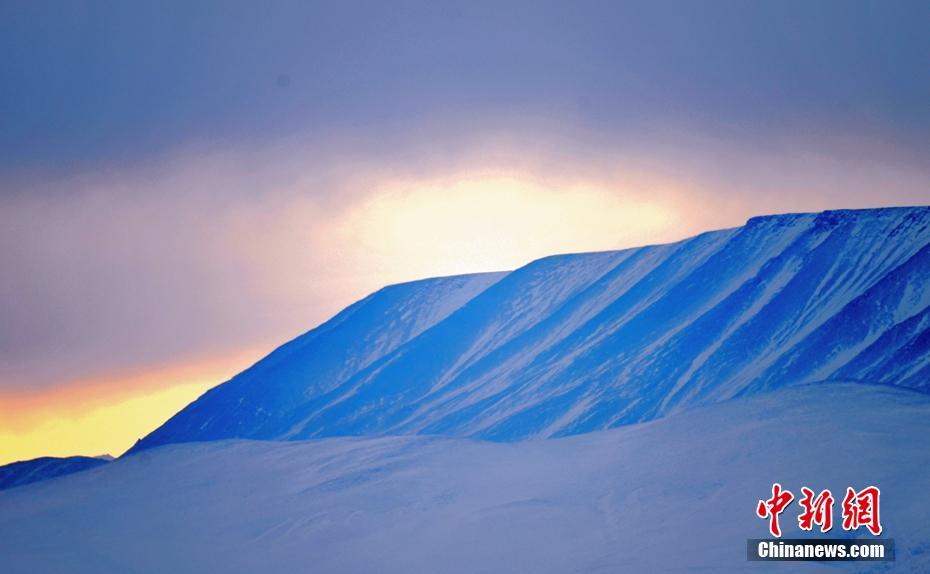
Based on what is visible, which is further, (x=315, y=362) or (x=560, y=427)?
(x=315, y=362)

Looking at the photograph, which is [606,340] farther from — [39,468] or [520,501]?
[39,468]

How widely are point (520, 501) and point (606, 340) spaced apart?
69.1ft

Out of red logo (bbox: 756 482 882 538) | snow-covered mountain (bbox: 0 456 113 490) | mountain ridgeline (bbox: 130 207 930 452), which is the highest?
mountain ridgeline (bbox: 130 207 930 452)

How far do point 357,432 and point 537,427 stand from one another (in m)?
11.1

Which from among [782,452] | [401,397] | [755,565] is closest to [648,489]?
[782,452]

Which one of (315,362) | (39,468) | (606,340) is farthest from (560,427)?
(39,468)

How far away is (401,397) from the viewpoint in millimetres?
57188

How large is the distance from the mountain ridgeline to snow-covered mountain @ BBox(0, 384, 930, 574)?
7.65 metres

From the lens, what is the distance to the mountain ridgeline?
4578cm

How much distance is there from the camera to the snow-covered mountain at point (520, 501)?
2781cm

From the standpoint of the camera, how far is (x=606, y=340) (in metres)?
53.3

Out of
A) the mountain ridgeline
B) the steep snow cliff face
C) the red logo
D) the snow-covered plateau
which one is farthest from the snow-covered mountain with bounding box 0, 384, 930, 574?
the steep snow cliff face

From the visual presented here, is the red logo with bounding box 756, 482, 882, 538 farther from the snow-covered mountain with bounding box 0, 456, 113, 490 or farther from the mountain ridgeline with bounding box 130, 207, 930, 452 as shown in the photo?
the snow-covered mountain with bounding box 0, 456, 113, 490

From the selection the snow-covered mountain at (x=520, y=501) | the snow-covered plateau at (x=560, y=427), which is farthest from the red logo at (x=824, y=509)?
the snow-covered plateau at (x=560, y=427)
